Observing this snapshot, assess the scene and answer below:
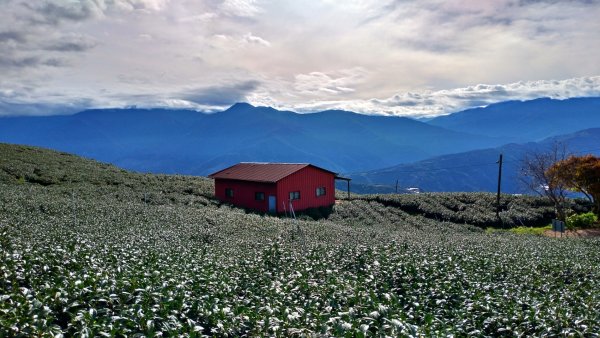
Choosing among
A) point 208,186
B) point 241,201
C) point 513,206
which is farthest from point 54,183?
point 513,206

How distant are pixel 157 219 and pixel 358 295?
770 inches

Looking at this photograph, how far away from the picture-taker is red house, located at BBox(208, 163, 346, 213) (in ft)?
140

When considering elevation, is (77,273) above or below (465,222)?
above

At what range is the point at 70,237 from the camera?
13367mm

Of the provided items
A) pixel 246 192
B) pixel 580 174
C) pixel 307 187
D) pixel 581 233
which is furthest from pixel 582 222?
pixel 246 192

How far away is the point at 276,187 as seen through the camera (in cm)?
4200

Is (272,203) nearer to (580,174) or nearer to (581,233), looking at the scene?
(581,233)

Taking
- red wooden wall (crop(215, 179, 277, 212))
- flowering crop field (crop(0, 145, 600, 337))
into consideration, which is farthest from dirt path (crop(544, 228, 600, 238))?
red wooden wall (crop(215, 179, 277, 212))

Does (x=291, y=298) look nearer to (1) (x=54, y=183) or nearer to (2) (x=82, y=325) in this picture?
(2) (x=82, y=325)

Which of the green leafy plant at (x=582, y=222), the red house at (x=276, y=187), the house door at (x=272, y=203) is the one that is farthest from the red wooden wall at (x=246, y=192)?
the green leafy plant at (x=582, y=222)

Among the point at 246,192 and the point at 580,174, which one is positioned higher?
the point at 580,174

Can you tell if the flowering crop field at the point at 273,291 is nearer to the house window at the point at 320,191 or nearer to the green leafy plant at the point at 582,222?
the green leafy plant at the point at 582,222

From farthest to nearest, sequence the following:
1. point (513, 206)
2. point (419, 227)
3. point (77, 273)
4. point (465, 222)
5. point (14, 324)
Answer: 1. point (513, 206)
2. point (465, 222)
3. point (419, 227)
4. point (77, 273)
5. point (14, 324)

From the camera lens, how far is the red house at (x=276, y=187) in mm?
42594
